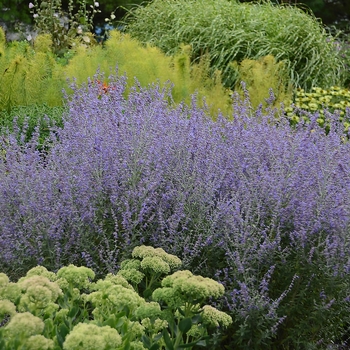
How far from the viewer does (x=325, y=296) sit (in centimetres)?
253

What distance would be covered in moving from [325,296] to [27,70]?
4276 mm

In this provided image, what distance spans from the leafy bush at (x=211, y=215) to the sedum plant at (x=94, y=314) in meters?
0.48

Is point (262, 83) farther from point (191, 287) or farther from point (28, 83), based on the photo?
point (191, 287)

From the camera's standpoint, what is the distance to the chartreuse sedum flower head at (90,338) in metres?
1.48

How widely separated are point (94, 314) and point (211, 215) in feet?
3.00

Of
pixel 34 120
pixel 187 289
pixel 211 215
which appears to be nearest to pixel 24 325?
pixel 187 289

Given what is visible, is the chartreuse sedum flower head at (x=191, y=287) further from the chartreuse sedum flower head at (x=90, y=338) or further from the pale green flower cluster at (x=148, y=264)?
the chartreuse sedum flower head at (x=90, y=338)

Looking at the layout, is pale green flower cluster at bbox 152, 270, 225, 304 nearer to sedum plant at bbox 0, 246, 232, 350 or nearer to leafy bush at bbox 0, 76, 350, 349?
sedum plant at bbox 0, 246, 232, 350

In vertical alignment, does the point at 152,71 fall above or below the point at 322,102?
below

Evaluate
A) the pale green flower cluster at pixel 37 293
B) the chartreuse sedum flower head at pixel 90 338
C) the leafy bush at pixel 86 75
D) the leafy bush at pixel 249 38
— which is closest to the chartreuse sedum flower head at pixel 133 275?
the pale green flower cluster at pixel 37 293

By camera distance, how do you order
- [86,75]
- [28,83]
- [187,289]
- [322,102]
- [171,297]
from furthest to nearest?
[322,102] → [86,75] → [28,83] → [171,297] → [187,289]

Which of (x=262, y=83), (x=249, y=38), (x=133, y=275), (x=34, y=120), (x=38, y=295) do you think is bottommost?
(x=34, y=120)

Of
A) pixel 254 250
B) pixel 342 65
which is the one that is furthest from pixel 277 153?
pixel 342 65

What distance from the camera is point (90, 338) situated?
58.2 inches
